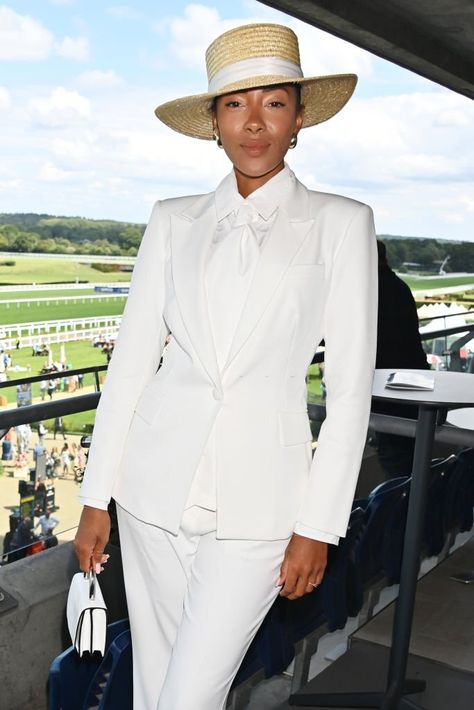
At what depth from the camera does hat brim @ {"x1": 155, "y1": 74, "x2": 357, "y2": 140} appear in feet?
3.92

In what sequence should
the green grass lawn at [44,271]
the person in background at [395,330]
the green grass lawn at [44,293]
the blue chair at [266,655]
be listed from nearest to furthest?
1. the blue chair at [266,655]
2. the person in background at [395,330]
3. the green grass lawn at [44,293]
4. the green grass lawn at [44,271]

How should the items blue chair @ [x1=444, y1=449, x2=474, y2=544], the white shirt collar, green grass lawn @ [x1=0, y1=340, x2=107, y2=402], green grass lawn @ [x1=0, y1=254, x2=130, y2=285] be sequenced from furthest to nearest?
1. green grass lawn @ [x1=0, y1=254, x2=130, y2=285]
2. green grass lawn @ [x1=0, y1=340, x2=107, y2=402]
3. blue chair @ [x1=444, y1=449, x2=474, y2=544]
4. the white shirt collar

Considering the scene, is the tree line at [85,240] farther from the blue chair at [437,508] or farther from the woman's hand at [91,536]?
the woman's hand at [91,536]

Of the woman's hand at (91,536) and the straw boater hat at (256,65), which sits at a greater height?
the straw boater hat at (256,65)

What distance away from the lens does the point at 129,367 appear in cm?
121

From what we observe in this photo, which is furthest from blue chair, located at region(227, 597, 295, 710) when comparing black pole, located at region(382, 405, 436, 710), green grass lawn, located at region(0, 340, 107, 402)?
green grass lawn, located at region(0, 340, 107, 402)

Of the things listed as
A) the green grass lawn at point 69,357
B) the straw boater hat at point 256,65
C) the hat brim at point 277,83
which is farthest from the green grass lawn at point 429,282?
the straw boater hat at point 256,65

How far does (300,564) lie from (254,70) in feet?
2.21

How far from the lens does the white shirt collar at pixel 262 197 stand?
120 centimetres

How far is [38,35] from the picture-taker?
82.6m

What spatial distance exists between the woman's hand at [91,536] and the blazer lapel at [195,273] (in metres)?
0.29

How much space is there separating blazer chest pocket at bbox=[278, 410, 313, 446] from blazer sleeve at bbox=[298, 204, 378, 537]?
1.3 inches

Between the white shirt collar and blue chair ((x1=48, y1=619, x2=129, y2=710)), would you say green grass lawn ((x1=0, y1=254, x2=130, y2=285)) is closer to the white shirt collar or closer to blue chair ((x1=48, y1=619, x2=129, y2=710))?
blue chair ((x1=48, y1=619, x2=129, y2=710))

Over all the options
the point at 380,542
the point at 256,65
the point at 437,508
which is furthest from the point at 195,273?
the point at 437,508
